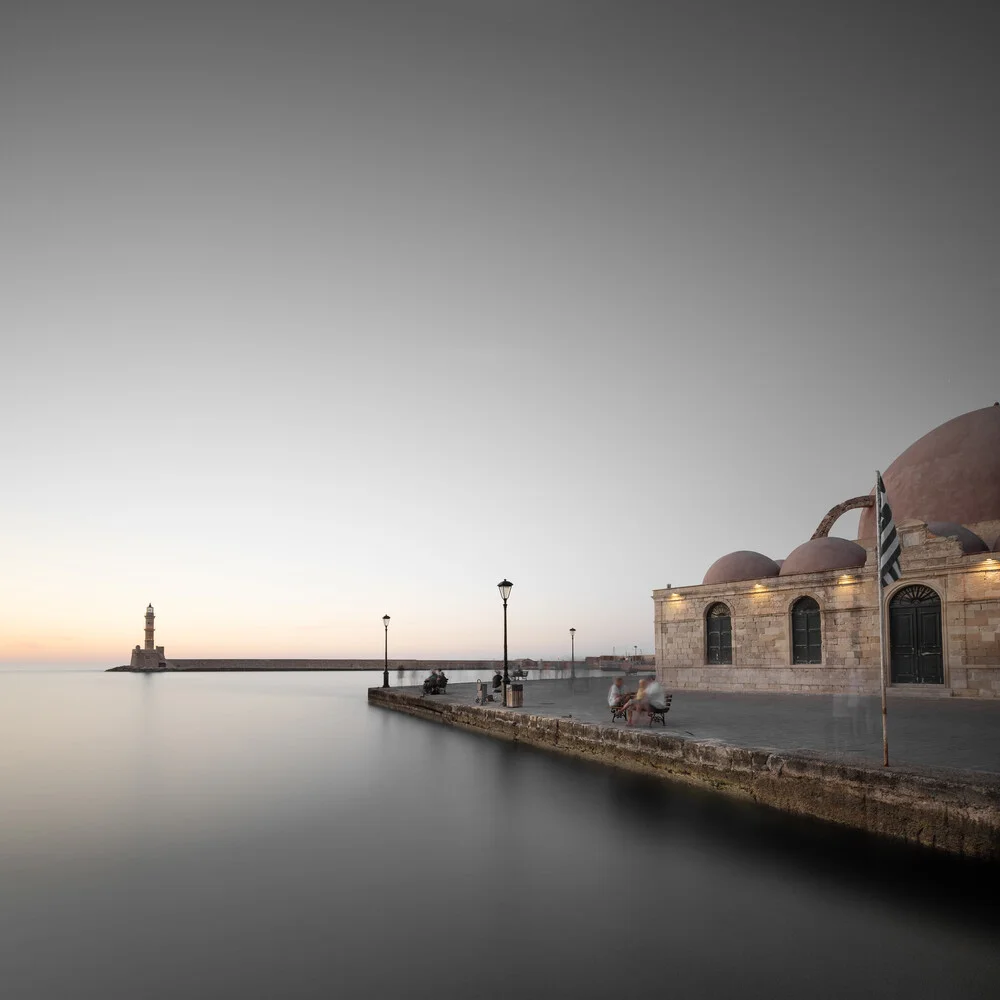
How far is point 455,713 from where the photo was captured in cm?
2433

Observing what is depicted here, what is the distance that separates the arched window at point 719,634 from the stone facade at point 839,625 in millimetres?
199

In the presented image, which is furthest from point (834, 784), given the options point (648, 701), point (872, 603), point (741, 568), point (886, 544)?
point (741, 568)

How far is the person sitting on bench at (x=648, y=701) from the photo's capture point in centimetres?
1534

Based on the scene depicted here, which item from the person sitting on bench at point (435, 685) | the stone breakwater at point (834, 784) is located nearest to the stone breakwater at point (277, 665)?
the person sitting on bench at point (435, 685)

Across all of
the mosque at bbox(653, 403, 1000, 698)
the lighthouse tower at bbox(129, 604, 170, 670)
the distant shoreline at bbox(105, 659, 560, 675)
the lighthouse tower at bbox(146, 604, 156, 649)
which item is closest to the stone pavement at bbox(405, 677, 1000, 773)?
the mosque at bbox(653, 403, 1000, 698)

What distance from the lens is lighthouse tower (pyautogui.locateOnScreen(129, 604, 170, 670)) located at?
102094mm

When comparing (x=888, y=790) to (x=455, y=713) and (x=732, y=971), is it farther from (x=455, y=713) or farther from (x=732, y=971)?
(x=455, y=713)

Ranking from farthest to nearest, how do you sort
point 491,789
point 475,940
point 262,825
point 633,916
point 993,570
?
point 993,570, point 491,789, point 262,825, point 633,916, point 475,940

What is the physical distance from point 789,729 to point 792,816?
4430 mm

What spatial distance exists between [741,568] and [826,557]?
3.57 metres

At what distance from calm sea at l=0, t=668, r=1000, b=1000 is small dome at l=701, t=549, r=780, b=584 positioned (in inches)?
599

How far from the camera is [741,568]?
2761 centimetres

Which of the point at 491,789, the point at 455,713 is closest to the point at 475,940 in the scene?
the point at 491,789

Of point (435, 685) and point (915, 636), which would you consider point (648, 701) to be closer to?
point (915, 636)
